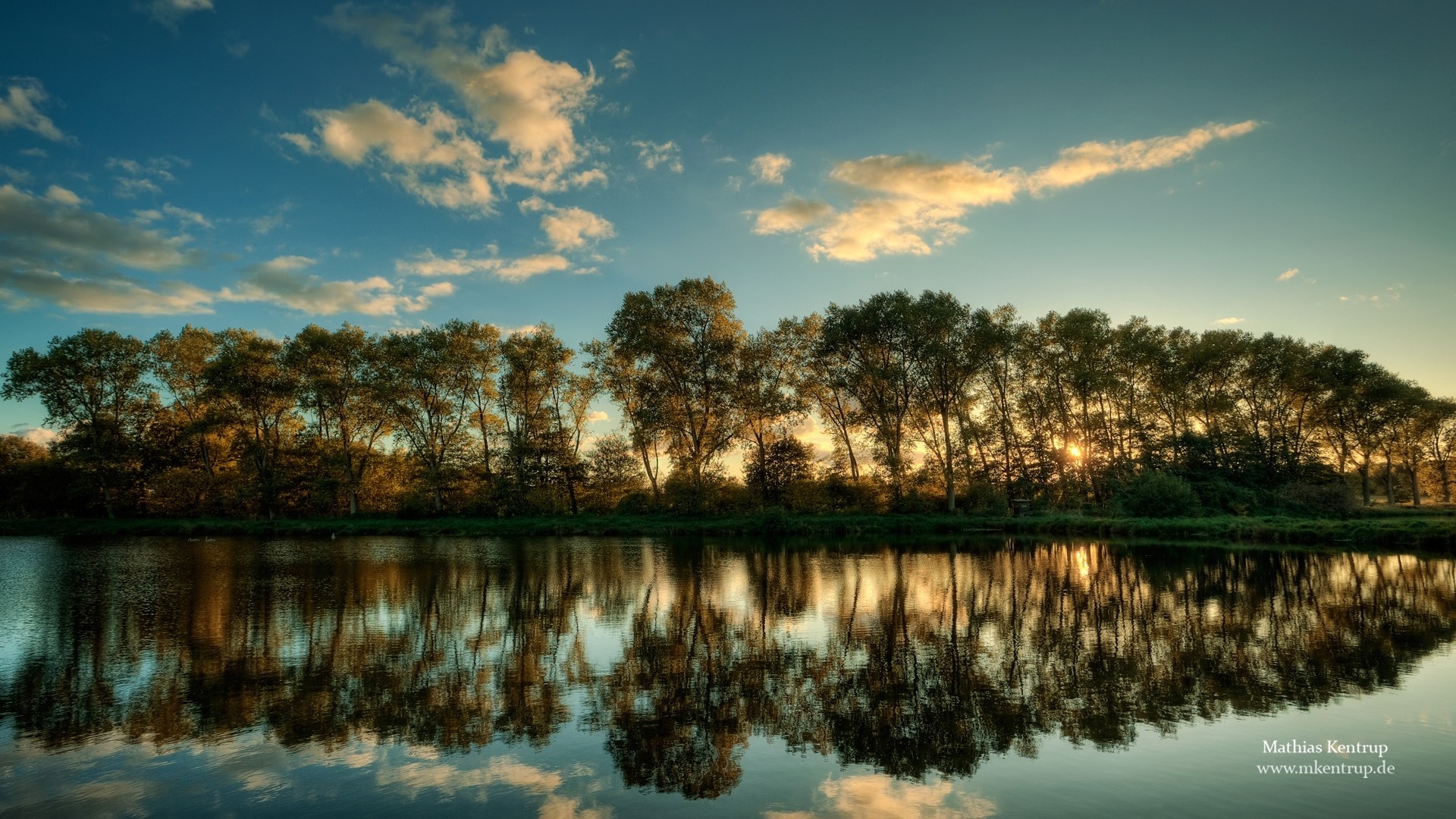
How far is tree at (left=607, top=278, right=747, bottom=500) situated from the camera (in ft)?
182

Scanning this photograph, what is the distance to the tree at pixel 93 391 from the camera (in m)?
58.8

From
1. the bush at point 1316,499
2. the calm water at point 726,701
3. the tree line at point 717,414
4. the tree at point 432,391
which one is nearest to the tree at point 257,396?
the tree line at point 717,414

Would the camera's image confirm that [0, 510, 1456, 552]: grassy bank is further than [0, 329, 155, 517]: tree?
No

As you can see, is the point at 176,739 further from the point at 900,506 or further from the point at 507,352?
the point at 507,352

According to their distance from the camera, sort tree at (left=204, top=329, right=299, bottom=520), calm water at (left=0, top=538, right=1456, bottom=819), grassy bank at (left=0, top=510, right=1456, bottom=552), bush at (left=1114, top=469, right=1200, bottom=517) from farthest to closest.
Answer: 1. tree at (left=204, top=329, right=299, bottom=520)
2. bush at (left=1114, top=469, right=1200, bottom=517)
3. grassy bank at (left=0, top=510, right=1456, bottom=552)
4. calm water at (left=0, top=538, right=1456, bottom=819)

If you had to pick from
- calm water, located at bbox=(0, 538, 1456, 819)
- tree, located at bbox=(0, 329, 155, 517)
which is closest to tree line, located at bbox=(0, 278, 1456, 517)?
tree, located at bbox=(0, 329, 155, 517)

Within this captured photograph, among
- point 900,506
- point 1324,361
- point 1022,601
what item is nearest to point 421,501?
point 900,506

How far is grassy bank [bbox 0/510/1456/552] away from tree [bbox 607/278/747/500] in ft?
23.6

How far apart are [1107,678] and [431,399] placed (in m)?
61.1

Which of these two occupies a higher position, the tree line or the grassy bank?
the tree line

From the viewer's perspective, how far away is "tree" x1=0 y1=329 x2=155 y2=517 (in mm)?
58781

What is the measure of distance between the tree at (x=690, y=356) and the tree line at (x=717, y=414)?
19cm

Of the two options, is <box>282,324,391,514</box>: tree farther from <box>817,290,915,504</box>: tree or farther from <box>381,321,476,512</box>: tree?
<box>817,290,915,504</box>: tree

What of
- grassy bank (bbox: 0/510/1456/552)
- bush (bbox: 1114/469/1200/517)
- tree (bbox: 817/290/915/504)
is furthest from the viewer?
tree (bbox: 817/290/915/504)
